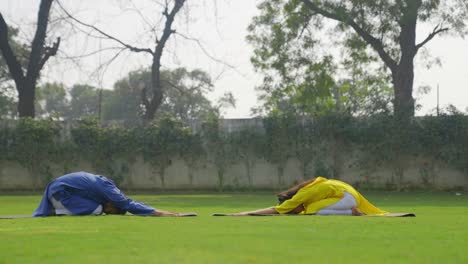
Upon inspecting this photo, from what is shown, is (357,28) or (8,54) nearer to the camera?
(357,28)

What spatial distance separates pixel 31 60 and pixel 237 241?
24.5 meters

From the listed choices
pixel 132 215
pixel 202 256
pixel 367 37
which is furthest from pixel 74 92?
pixel 202 256

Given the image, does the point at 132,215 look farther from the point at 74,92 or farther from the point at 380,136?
the point at 74,92

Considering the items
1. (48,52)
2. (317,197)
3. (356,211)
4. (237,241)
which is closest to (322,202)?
(317,197)

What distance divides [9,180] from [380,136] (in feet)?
42.4

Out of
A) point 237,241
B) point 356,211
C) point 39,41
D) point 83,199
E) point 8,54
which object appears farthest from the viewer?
point 39,41

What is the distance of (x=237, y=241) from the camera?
23.5 ft

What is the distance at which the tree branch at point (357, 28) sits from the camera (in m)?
24.5

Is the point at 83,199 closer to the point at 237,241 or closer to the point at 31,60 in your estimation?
the point at 237,241

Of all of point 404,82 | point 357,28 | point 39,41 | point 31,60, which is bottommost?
A: point 404,82

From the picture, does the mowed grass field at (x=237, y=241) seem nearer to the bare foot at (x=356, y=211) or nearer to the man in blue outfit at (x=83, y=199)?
the bare foot at (x=356, y=211)

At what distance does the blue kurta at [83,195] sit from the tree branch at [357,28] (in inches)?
569

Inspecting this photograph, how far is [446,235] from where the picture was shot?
7.88 meters

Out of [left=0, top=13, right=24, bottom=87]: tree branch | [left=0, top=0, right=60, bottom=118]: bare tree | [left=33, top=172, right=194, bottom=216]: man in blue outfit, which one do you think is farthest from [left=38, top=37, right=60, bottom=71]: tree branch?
[left=33, top=172, right=194, bottom=216]: man in blue outfit
